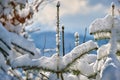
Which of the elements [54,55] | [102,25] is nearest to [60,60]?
[54,55]

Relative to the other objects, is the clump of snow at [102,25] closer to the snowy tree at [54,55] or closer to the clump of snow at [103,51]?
the snowy tree at [54,55]

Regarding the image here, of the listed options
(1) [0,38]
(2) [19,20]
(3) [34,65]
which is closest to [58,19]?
(2) [19,20]

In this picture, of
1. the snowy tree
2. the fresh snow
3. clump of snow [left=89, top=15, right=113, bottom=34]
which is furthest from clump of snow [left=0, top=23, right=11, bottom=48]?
clump of snow [left=89, top=15, right=113, bottom=34]

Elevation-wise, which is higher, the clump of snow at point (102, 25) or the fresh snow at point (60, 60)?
the clump of snow at point (102, 25)

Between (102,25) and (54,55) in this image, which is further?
(102,25)

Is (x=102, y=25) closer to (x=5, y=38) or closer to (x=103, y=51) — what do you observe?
(x=103, y=51)

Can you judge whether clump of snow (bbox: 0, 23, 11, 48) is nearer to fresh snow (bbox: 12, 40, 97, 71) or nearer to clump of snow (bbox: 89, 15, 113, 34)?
fresh snow (bbox: 12, 40, 97, 71)

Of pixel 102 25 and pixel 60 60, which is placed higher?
pixel 102 25

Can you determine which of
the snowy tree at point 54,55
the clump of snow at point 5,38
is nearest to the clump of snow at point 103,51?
the snowy tree at point 54,55

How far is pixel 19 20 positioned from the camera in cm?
502

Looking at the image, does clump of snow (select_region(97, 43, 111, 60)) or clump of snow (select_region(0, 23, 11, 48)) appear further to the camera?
clump of snow (select_region(97, 43, 111, 60))

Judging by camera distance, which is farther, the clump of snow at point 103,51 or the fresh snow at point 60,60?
the clump of snow at point 103,51

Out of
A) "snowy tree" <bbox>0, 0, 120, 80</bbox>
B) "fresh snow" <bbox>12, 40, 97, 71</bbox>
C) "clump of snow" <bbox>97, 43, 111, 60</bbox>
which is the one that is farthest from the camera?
"clump of snow" <bbox>97, 43, 111, 60</bbox>

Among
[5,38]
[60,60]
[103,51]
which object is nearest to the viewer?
[5,38]
